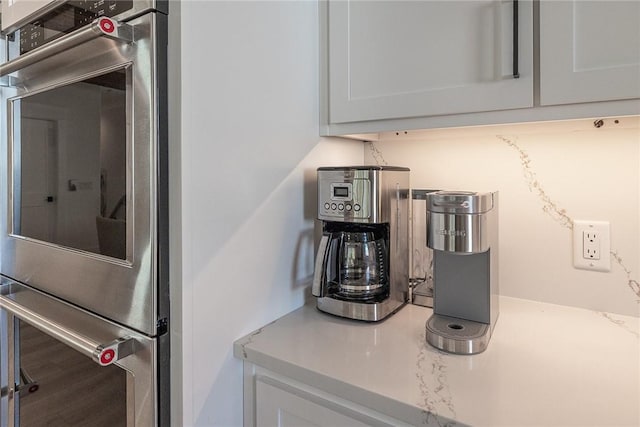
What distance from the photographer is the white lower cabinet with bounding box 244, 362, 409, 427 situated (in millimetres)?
717

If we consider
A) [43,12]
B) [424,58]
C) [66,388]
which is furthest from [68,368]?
[424,58]

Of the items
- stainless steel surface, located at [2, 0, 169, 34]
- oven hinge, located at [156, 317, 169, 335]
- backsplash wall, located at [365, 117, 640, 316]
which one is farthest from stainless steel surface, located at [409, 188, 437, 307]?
stainless steel surface, located at [2, 0, 169, 34]

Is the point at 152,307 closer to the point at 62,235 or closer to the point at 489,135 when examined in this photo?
the point at 62,235

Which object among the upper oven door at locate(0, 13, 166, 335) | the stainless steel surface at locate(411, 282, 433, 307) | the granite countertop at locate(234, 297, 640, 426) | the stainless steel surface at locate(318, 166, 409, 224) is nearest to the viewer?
the granite countertop at locate(234, 297, 640, 426)

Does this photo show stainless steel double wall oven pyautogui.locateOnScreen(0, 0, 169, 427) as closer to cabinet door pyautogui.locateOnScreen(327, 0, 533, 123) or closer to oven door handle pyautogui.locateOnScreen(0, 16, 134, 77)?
oven door handle pyautogui.locateOnScreen(0, 16, 134, 77)

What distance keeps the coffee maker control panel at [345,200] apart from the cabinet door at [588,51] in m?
0.43

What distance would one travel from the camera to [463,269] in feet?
3.14

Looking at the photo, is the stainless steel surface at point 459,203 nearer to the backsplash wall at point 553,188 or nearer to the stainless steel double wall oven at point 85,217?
the backsplash wall at point 553,188

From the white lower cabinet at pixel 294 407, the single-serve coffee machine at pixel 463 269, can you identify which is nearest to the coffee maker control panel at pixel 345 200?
the single-serve coffee machine at pixel 463 269

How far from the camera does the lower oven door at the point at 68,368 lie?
76 centimetres

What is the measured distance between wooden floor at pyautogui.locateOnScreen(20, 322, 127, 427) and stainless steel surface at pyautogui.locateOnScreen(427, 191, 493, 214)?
2.43 ft

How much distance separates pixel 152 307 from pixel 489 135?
3.32 ft

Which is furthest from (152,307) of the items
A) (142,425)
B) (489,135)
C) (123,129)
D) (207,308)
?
(489,135)

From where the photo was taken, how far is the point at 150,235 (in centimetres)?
73
